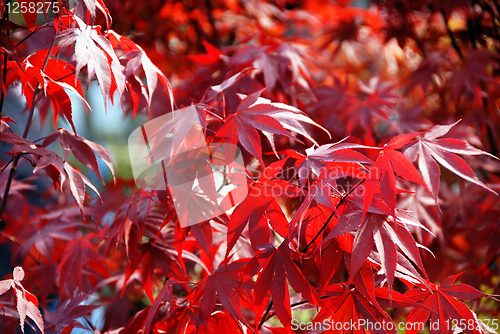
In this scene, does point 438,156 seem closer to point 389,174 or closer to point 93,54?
point 389,174

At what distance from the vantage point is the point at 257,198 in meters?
0.66

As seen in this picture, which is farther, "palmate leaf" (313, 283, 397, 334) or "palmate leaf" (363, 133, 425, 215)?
"palmate leaf" (313, 283, 397, 334)

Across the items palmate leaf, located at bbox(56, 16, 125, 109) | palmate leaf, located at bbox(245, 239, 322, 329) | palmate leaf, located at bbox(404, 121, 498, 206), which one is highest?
palmate leaf, located at bbox(56, 16, 125, 109)

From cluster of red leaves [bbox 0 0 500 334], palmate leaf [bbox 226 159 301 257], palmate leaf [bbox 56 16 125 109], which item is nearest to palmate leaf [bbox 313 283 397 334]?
cluster of red leaves [bbox 0 0 500 334]

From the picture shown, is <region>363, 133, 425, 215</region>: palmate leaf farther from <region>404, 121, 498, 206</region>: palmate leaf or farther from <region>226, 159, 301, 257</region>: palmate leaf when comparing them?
<region>226, 159, 301, 257</region>: palmate leaf

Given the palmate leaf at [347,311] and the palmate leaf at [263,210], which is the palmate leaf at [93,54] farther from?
the palmate leaf at [347,311]

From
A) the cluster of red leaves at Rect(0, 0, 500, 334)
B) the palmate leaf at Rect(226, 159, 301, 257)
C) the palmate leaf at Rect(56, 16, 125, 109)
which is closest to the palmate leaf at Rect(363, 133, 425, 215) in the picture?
the cluster of red leaves at Rect(0, 0, 500, 334)

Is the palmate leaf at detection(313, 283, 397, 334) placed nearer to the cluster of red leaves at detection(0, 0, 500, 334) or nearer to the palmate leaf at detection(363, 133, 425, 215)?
the cluster of red leaves at detection(0, 0, 500, 334)

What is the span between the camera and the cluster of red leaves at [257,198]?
599mm

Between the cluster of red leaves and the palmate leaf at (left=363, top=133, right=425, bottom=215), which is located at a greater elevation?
the palmate leaf at (left=363, top=133, right=425, bottom=215)

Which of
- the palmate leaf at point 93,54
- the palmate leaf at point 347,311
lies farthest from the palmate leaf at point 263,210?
the palmate leaf at point 93,54

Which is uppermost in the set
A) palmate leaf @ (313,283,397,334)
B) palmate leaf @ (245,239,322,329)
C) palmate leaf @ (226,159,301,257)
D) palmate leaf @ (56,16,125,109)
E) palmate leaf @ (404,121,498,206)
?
palmate leaf @ (56,16,125,109)

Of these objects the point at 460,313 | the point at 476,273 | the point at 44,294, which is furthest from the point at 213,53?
the point at 476,273

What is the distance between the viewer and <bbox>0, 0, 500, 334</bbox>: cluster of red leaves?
23.6 inches
